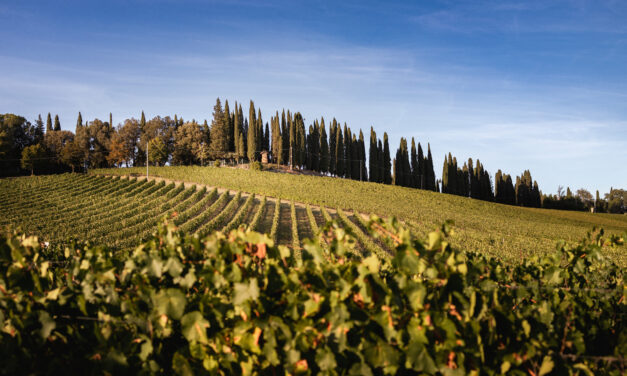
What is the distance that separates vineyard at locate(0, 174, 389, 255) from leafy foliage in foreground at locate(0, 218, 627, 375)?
14.5m

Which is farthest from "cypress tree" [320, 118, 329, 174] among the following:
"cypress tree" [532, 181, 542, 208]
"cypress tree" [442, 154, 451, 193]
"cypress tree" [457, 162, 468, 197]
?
"cypress tree" [532, 181, 542, 208]

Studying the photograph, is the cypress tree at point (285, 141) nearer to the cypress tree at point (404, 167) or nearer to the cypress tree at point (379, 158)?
the cypress tree at point (379, 158)

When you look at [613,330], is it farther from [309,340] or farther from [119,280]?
[119,280]

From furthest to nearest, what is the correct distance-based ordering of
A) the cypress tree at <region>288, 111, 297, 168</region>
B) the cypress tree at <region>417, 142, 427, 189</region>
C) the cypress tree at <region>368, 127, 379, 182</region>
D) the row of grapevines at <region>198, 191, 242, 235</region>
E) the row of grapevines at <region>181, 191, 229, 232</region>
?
1. the cypress tree at <region>417, 142, 427, 189</region>
2. the cypress tree at <region>368, 127, 379, 182</region>
3. the cypress tree at <region>288, 111, 297, 168</region>
4. the row of grapevines at <region>181, 191, 229, 232</region>
5. the row of grapevines at <region>198, 191, 242, 235</region>

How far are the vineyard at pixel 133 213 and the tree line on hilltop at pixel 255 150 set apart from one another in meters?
26.0

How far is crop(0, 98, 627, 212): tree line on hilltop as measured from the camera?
73438mm

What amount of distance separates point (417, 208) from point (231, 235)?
4547 centimetres

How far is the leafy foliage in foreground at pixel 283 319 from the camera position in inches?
69.6

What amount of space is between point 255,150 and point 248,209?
42.6m

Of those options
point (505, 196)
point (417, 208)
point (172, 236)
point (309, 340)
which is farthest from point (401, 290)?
point (505, 196)

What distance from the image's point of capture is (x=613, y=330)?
2510mm

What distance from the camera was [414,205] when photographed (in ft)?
155

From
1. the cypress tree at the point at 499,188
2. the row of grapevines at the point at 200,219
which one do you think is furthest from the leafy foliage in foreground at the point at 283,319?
the cypress tree at the point at 499,188

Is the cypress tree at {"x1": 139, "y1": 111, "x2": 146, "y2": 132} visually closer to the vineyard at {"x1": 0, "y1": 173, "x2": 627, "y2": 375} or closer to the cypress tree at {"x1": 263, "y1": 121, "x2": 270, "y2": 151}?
the cypress tree at {"x1": 263, "y1": 121, "x2": 270, "y2": 151}
